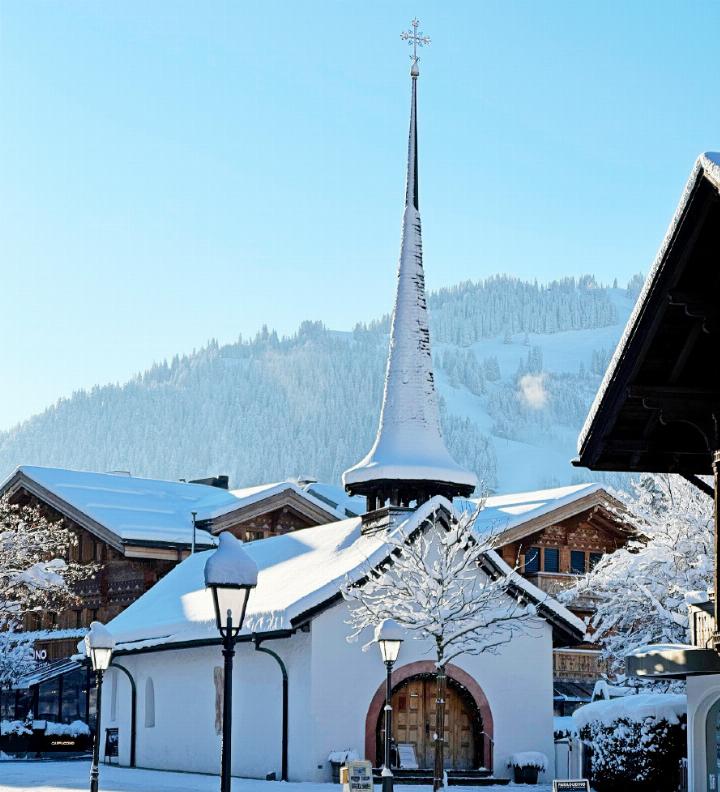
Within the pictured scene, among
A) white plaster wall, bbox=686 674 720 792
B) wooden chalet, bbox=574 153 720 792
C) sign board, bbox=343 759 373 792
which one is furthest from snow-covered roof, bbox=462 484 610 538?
white plaster wall, bbox=686 674 720 792

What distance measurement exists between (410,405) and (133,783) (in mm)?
11060

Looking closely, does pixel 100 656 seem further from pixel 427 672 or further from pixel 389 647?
pixel 427 672

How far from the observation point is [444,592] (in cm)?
2836

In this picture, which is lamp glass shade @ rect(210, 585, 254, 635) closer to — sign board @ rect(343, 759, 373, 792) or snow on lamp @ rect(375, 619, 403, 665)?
sign board @ rect(343, 759, 373, 792)

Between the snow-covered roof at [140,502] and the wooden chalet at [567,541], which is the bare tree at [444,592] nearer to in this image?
the wooden chalet at [567,541]

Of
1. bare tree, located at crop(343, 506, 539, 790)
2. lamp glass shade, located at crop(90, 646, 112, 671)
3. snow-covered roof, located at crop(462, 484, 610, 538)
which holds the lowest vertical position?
lamp glass shade, located at crop(90, 646, 112, 671)

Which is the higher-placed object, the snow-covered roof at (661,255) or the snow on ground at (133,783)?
the snow-covered roof at (661,255)

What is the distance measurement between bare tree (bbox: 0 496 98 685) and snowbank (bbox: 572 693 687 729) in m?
25.7

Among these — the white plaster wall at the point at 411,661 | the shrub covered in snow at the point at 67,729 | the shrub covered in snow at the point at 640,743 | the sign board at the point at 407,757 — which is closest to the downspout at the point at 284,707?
the white plaster wall at the point at 411,661

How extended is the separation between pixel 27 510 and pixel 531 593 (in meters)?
23.7

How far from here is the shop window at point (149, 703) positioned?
123ft

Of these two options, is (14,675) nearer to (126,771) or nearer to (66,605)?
(66,605)

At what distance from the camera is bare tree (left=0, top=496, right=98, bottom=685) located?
47.1m

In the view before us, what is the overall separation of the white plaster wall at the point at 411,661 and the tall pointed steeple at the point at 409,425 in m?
4.18
